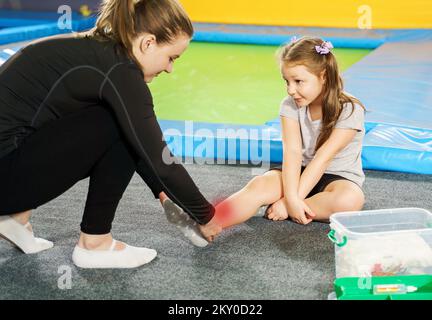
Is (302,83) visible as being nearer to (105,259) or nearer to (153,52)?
(153,52)

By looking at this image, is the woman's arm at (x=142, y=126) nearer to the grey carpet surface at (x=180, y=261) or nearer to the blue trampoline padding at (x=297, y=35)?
the grey carpet surface at (x=180, y=261)

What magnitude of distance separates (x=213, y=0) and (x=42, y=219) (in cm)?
355

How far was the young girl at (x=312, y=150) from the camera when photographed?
170 centimetres

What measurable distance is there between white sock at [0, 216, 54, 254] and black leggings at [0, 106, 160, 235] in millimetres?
96

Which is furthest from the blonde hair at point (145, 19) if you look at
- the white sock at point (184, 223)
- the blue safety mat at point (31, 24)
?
the blue safety mat at point (31, 24)

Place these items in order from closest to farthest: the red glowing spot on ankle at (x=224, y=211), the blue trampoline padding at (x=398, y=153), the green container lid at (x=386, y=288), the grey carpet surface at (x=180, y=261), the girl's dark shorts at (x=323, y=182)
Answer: the green container lid at (x=386, y=288), the grey carpet surface at (x=180, y=261), the red glowing spot on ankle at (x=224, y=211), the girl's dark shorts at (x=323, y=182), the blue trampoline padding at (x=398, y=153)

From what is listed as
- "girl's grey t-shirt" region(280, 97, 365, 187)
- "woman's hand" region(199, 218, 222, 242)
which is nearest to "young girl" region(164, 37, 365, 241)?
"girl's grey t-shirt" region(280, 97, 365, 187)

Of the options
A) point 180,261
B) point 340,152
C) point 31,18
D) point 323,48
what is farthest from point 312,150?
point 31,18

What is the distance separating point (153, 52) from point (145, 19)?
0.23ft

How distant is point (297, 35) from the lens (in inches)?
179

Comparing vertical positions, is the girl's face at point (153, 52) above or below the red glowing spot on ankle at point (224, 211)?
above

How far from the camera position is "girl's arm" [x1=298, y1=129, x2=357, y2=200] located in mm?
Answer: 1724

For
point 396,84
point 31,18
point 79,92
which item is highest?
point 79,92
